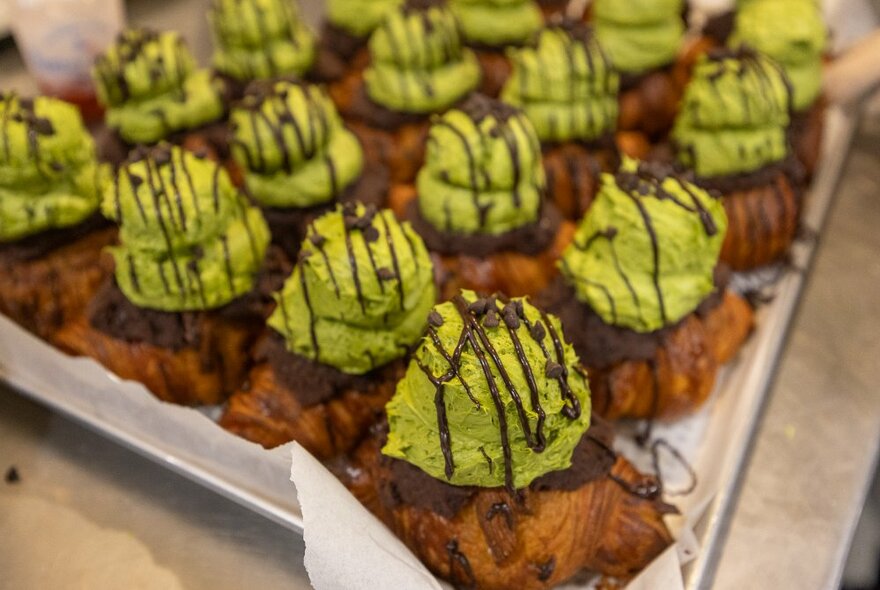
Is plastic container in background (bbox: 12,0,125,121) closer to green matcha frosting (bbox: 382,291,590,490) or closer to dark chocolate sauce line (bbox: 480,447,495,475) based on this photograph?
green matcha frosting (bbox: 382,291,590,490)

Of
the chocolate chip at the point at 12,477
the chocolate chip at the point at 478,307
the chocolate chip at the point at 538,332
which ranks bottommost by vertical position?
the chocolate chip at the point at 12,477

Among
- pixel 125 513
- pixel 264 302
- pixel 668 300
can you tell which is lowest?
pixel 125 513

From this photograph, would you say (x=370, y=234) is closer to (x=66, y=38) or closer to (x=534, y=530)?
(x=534, y=530)

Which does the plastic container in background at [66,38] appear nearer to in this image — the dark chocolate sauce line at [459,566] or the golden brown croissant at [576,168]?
the golden brown croissant at [576,168]

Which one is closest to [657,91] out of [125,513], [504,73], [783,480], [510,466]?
[504,73]

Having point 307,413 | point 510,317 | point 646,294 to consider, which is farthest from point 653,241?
point 307,413

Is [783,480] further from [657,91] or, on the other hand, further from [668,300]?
[657,91]

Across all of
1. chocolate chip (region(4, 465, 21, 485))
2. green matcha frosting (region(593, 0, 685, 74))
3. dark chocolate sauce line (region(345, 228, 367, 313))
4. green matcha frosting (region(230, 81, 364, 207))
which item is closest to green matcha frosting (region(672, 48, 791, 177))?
green matcha frosting (region(593, 0, 685, 74))

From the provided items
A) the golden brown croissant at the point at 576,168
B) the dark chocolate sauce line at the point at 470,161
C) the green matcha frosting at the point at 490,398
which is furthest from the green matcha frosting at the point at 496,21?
the green matcha frosting at the point at 490,398
